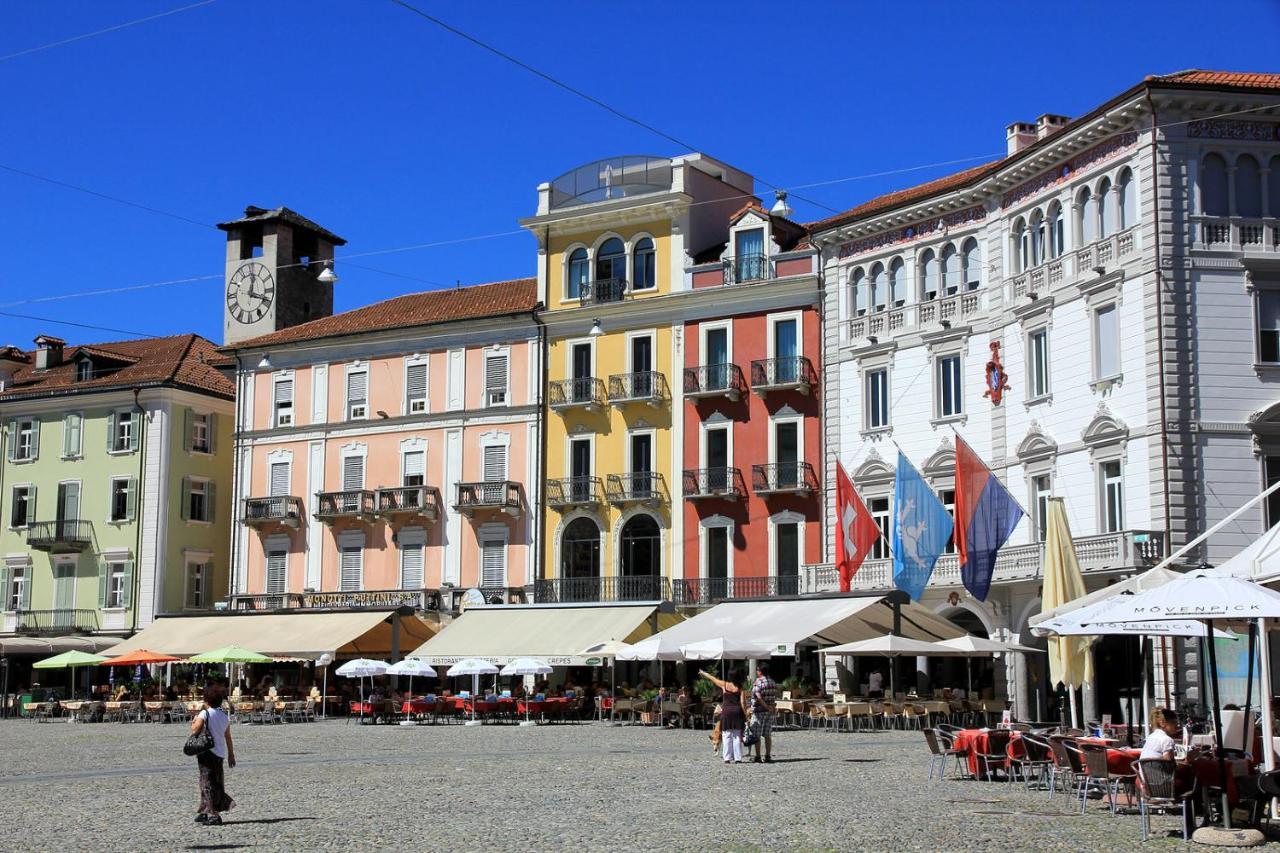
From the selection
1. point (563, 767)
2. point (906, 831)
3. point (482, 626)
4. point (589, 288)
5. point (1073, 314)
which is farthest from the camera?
point (589, 288)

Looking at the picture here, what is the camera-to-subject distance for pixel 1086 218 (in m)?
35.2

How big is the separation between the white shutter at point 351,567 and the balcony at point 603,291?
1045cm

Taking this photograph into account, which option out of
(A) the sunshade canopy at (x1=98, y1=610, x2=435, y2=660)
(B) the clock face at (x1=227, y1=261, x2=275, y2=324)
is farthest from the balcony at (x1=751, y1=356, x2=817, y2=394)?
(B) the clock face at (x1=227, y1=261, x2=275, y2=324)

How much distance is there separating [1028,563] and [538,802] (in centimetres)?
2008

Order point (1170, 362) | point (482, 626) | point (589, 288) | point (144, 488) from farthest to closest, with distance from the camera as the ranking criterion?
point (144, 488) → point (589, 288) → point (482, 626) → point (1170, 362)

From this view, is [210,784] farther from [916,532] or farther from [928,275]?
[928,275]

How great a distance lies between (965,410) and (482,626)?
14351 mm

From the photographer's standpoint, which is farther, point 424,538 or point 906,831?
point 424,538

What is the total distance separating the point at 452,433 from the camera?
48.4 meters

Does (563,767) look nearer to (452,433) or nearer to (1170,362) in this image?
(1170,362)

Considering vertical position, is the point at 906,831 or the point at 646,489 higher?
the point at 646,489

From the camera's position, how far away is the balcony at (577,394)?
46.2 metres

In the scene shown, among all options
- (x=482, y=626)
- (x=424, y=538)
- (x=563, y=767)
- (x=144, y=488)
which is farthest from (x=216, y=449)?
(x=563, y=767)

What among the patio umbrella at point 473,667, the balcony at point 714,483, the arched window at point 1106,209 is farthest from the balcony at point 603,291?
the arched window at point 1106,209
